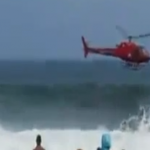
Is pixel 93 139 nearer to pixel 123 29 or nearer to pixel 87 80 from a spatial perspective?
pixel 87 80

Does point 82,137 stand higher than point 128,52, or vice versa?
point 128,52

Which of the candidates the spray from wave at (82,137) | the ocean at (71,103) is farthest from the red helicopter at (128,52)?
the spray from wave at (82,137)

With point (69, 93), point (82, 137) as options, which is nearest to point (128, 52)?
point (69, 93)

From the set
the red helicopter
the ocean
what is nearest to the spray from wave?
the ocean

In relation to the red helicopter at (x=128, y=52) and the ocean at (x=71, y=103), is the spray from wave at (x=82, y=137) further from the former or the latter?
the red helicopter at (x=128, y=52)

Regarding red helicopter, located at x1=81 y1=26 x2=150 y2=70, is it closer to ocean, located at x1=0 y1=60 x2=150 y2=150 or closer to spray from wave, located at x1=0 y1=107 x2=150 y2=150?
ocean, located at x1=0 y1=60 x2=150 y2=150

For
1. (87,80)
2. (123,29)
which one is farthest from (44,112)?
(123,29)

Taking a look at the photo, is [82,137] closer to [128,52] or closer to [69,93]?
[69,93]
